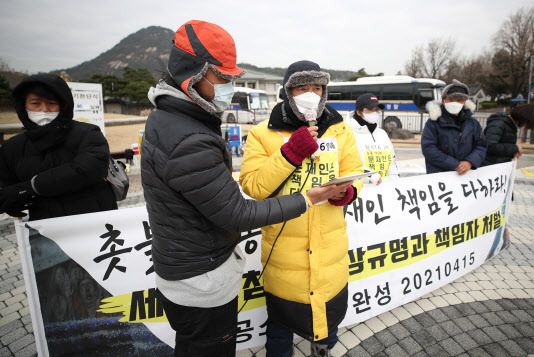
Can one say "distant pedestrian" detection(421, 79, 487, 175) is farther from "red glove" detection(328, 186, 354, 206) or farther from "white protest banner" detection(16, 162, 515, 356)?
"red glove" detection(328, 186, 354, 206)

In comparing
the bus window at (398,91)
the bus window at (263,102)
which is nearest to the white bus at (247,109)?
the bus window at (263,102)

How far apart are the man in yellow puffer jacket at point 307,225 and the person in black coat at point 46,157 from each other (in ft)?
4.15

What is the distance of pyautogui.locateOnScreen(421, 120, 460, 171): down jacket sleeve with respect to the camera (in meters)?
3.21

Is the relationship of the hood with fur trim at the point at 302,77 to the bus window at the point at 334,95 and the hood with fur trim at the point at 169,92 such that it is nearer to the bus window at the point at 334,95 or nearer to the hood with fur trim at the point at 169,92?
the hood with fur trim at the point at 169,92

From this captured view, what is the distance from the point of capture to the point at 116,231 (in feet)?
6.76

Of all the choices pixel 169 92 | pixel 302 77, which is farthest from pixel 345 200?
pixel 169 92

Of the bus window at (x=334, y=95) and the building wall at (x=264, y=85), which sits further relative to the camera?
the building wall at (x=264, y=85)

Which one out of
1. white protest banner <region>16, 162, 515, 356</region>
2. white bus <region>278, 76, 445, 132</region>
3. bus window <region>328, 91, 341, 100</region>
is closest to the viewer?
white protest banner <region>16, 162, 515, 356</region>

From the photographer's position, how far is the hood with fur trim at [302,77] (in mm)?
1703

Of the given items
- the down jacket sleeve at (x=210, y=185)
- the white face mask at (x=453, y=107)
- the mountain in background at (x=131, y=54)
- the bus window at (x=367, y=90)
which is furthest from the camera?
the mountain in background at (x=131, y=54)

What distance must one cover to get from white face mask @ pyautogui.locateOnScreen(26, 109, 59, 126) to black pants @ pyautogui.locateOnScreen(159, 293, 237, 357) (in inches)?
64.4

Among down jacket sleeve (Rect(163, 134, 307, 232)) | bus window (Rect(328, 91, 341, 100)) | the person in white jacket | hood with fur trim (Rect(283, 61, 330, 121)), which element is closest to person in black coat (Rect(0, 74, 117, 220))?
down jacket sleeve (Rect(163, 134, 307, 232))

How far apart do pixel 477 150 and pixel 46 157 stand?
161 inches

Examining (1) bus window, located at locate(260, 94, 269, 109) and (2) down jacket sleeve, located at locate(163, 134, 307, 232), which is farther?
(1) bus window, located at locate(260, 94, 269, 109)
